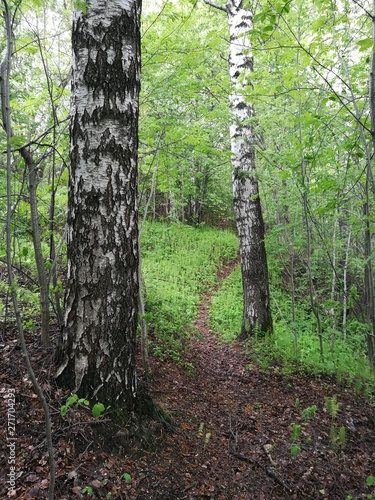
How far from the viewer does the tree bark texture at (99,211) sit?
87.4 inches

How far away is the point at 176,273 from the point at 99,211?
8022 mm

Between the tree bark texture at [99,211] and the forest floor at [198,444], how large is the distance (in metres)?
0.28

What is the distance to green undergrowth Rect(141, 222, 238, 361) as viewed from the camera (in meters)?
4.97

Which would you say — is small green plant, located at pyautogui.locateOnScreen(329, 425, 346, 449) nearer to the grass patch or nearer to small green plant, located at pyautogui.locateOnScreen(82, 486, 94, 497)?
small green plant, located at pyautogui.locateOnScreen(82, 486, 94, 497)

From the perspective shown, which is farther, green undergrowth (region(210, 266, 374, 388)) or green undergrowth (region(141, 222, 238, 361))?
green undergrowth (region(141, 222, 238, 361))

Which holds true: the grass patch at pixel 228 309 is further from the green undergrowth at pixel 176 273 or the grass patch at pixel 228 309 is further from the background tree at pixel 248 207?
the background tree at pixel 248 207

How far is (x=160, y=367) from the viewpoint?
149 inches

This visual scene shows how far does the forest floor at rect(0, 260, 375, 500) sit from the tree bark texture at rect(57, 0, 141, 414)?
28cm

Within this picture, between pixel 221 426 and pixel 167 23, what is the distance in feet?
15.6

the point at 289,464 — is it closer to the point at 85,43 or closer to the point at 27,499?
the point at 27,499

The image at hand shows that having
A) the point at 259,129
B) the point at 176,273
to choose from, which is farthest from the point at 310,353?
the point at 176,273

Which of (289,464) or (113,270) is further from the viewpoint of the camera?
(289,464)

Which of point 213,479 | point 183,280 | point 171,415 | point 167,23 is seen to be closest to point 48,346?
point 171,415

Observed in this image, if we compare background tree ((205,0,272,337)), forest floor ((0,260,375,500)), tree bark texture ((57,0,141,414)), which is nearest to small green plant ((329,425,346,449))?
forest floor ((0,260,375,500))
